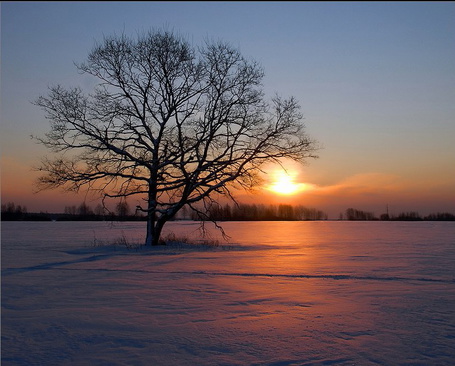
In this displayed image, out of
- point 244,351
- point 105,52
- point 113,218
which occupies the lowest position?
point 244,351

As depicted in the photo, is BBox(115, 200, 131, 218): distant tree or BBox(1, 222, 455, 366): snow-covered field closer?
BBox(1, 222, 455, 366): snow-covered field

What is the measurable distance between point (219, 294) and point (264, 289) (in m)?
1.11

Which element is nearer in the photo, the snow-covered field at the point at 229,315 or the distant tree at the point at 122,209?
the snow-covered field at the point at 229,315

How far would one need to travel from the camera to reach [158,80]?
66.8 ft

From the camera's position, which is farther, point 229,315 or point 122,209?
point 122,209

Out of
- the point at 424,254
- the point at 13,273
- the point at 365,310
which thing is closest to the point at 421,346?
the point at 365,310

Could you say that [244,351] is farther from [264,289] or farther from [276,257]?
[276,257]

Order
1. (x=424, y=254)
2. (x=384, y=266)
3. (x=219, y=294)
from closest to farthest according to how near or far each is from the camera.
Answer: (x=219, y=294)
(x=384, y=266)
(x=424, y=254)

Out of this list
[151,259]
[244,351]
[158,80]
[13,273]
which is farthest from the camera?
[158,80]

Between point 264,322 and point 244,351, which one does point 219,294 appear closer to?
point 264,322

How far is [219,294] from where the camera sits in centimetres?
873

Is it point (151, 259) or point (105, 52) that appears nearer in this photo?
point (151, 259)

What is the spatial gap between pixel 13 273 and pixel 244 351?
29.8 ft

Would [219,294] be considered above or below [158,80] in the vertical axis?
below
